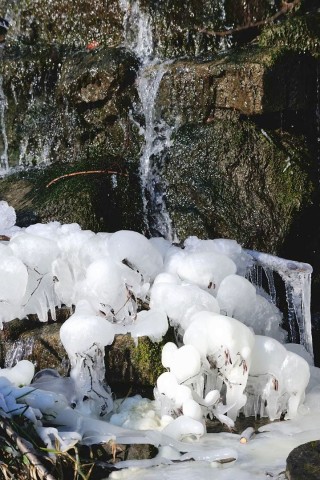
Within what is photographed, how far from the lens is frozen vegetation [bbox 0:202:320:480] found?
3.62 meters

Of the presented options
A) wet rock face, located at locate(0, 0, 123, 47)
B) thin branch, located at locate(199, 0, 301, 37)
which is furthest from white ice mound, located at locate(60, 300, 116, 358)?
wet rock face, located at locate(0, 0, 123, 47)

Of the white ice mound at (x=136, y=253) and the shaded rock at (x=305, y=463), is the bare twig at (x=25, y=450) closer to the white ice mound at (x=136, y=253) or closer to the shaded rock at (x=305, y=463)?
the shaded rock at (x=305, y=463)

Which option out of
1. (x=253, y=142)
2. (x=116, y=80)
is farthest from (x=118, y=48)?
(x=253, y=142)

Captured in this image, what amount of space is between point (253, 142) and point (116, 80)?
142 centimetres

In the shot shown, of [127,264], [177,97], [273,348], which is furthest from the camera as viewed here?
[177,97]

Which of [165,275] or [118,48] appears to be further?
[118,48]

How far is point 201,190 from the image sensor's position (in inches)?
240

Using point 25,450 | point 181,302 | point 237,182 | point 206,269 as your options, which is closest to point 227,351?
point 181,302

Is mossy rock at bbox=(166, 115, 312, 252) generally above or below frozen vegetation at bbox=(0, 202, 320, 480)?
above

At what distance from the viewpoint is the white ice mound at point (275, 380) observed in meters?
3.98

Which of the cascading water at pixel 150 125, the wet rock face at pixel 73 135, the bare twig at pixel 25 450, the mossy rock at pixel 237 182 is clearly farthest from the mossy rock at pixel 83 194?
the bare twig at pixel 25 450

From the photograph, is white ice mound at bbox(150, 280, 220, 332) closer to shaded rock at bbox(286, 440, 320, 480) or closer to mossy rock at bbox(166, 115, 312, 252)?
shaded rock at bbox(286, 440, 320, 480)

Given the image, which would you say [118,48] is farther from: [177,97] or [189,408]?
[189,408]

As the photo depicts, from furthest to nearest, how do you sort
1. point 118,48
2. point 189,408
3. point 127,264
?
point 118,48, point 127,264, point 189,408
